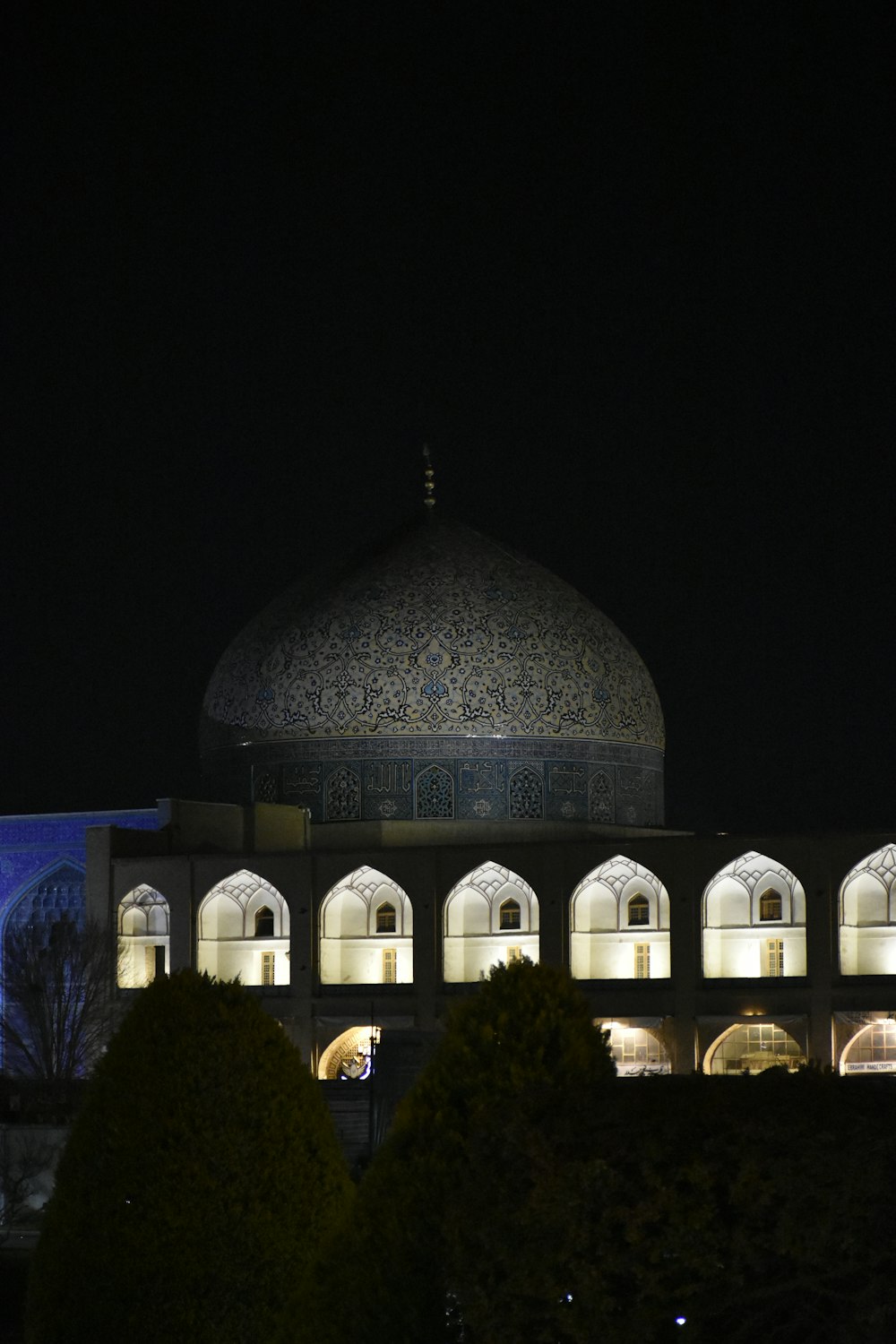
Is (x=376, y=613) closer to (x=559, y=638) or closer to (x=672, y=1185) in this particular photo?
(x=559, y=638)

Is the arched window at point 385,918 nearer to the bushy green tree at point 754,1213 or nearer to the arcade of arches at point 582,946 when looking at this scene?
the arcade of arches at point 582,946

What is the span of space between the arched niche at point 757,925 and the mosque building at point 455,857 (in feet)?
0.08

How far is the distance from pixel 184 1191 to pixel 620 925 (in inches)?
602

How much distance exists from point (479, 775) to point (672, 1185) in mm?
19098

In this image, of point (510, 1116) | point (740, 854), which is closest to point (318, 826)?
point (740, 854)

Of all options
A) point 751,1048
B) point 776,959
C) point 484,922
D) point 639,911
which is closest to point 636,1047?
point 751,1048

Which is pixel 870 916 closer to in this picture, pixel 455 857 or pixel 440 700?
pixel 455 857

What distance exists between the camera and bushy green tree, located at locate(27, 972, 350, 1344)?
331 inches

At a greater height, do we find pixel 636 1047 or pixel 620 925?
pixel 620 925

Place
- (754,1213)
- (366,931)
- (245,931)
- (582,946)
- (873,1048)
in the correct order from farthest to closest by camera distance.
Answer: (245,931)
(366,931)
(582,946)
(873,1048)
(754,1213)

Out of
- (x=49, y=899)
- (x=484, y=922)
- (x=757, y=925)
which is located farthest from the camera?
(x=49, y=899)

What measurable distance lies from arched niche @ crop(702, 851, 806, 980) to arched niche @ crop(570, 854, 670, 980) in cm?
56

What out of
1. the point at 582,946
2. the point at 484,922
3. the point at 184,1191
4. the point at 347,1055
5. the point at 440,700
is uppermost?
the point at 440,700

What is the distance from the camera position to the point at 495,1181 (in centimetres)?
671
